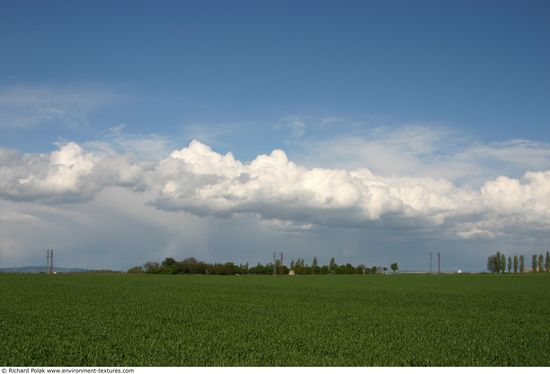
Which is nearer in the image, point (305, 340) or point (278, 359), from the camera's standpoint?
point (278, 359)

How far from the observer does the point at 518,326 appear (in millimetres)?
24016

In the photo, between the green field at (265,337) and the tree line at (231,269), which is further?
the tree line at (231,269)

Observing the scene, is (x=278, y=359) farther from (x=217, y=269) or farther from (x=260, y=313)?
(x=217, y=269)

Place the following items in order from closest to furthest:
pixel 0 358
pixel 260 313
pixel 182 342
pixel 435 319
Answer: pixel 0 358 → pixel 182 342 → pixel 435 319 → pixel 260 313

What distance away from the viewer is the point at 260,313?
28.2 meters

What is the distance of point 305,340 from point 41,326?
10.4 m

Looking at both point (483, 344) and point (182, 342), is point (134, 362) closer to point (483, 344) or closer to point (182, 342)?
point (182, 342)

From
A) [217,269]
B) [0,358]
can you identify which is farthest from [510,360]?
[217,269]

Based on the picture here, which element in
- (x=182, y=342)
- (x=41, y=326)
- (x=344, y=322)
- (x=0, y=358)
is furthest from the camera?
(x=344, y=322)

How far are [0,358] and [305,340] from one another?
887 centimetres

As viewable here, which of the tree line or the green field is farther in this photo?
the tree line

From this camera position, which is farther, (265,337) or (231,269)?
(231,269)
